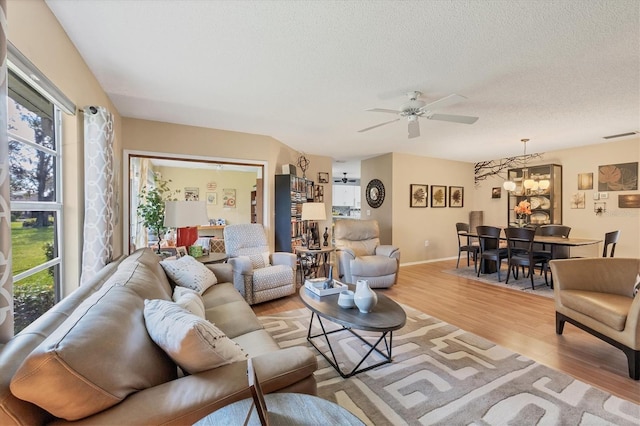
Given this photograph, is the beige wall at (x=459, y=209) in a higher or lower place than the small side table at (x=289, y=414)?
higher

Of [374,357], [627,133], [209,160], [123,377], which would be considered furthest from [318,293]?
[627,133]

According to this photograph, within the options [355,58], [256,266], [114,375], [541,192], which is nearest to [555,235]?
[541,192]

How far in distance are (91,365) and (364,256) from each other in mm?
3977

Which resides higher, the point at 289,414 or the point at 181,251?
the point at 181,251

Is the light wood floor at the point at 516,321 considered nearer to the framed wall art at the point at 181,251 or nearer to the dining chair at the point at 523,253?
the dining chair at the point at 523,253

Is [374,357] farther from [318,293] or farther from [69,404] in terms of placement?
[69,404]

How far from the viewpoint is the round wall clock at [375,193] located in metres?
6.23

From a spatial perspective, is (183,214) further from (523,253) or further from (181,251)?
(523,253)

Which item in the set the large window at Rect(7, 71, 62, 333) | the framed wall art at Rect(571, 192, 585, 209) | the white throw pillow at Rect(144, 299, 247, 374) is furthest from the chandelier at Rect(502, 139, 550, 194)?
the large window at Rect(7, 71, 62, 333)

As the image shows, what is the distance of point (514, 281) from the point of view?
4664 mm

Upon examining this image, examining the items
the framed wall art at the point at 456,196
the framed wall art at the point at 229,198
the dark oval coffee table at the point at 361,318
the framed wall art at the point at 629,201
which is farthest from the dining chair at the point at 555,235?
the framed wall art at the point at 229,198

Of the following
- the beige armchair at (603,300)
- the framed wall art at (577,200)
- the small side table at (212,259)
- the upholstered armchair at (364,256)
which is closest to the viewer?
the beige armchair at (603,300)

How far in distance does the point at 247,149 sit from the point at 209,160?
60 cm

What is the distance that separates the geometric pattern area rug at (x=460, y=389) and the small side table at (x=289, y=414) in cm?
83
